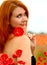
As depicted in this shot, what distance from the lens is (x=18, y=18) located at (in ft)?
2.08

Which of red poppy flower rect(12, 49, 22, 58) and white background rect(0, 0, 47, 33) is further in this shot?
white background rect(0, 0, 47, 33)

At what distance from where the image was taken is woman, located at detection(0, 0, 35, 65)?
0.62 metres

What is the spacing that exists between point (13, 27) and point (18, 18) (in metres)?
0.03

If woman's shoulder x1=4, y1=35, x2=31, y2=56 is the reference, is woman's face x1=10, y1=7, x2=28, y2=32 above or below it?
above

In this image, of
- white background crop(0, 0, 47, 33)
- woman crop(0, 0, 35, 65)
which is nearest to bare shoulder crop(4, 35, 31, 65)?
woman crop(0, 0, 35, 65)

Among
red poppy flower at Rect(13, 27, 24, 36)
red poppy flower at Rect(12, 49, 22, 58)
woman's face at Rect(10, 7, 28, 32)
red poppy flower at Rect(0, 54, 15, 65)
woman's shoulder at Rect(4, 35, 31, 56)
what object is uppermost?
woman's face at Rect(10, 7, 28, 32)

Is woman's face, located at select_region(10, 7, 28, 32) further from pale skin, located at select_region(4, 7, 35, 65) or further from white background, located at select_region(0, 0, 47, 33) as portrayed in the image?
white background, located at select_region(0, 0, 47, 33)

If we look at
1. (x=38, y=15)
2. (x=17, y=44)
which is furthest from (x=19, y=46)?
(x=38, y=15)

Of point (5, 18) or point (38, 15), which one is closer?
point (5, 18)

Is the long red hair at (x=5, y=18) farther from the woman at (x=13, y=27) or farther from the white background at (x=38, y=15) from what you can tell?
the white background at (x=38, y=15)

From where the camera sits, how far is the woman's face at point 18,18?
0.63 meters

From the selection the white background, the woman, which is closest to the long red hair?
the woman

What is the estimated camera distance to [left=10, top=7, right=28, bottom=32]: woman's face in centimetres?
63

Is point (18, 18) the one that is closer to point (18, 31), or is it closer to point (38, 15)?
point (18, 31)
